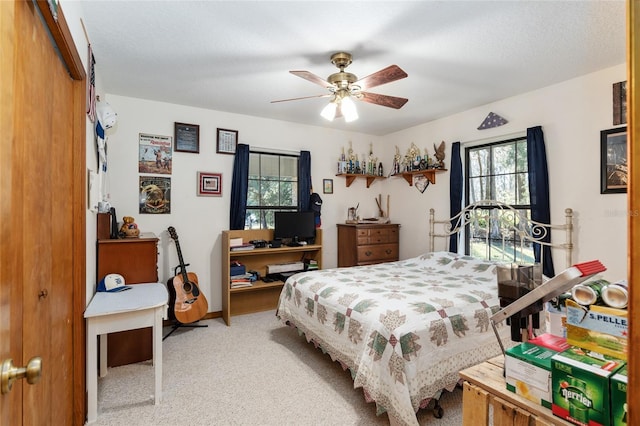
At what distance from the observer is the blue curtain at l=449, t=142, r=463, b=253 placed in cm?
385

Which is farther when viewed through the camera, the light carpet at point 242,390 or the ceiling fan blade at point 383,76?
the ceiling fan blade at point 383,76

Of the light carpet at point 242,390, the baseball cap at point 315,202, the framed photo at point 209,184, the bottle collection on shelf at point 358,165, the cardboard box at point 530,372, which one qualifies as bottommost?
the light carpet at point 242,390

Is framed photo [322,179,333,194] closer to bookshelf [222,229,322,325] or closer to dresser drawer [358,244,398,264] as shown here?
bookshelf [222,229,322,325]

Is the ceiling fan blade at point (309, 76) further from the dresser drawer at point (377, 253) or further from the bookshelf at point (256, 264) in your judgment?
the dresser drawer at point (377, 253)

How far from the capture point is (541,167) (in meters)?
3.08

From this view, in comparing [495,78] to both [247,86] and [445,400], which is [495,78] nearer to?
[247,86]

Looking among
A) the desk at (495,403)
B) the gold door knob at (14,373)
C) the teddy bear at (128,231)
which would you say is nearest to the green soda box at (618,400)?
the desk at (495,403)

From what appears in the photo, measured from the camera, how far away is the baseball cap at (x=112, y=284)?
2393mm

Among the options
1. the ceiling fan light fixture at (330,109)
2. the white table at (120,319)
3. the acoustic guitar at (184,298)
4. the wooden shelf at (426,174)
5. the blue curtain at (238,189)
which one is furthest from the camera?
the wooden shelf at (426,174)

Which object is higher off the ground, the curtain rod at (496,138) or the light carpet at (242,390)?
the curtain rod at (496,138)

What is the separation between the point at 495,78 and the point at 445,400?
108 inches

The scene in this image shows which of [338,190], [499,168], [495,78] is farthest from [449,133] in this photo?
[338,190]

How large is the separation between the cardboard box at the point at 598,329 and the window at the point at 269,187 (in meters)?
3.60

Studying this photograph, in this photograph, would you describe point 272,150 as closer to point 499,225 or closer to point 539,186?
point 499,225
